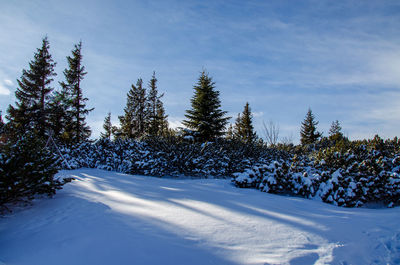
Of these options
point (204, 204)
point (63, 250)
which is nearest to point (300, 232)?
point (204, 204)

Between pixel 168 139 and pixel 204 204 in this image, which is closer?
pixel 204 204

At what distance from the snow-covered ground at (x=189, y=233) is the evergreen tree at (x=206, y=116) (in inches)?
497

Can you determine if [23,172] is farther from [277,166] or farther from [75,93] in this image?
[75,93]

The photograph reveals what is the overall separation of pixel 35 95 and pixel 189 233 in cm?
2458

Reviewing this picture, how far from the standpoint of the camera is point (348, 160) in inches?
236

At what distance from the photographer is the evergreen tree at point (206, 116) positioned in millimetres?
16281

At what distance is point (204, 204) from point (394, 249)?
91.5 inches

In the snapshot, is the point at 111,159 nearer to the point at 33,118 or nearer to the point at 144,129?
the point at 33,118

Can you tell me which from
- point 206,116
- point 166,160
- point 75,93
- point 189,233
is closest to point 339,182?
point 189,233

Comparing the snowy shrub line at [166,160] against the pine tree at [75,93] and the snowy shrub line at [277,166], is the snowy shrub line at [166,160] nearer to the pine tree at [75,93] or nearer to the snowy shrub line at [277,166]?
the snowy shrub line at [277,166]

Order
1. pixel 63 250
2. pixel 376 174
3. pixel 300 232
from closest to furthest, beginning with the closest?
pixel 63 250 < pixel 300 232 < pixel 376 174

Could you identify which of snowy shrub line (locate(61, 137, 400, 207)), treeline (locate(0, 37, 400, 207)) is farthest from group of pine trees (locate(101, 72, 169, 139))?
snowy shrub line (locate(61, 137, 400, 207))

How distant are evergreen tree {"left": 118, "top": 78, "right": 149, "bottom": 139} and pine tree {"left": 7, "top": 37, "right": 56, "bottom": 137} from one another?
913cm

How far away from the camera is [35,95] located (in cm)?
2025
